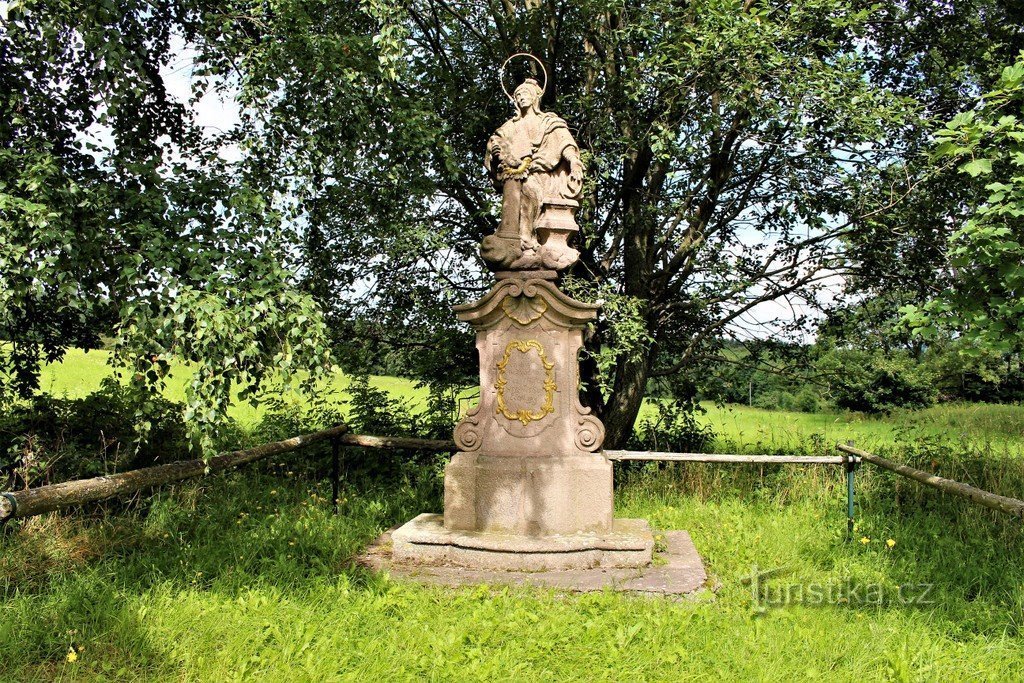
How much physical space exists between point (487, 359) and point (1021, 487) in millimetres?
5086

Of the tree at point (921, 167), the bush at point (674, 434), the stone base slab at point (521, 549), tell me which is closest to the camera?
the stone base slab at point (521, 549)

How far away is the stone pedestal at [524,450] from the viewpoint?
5.88 meters

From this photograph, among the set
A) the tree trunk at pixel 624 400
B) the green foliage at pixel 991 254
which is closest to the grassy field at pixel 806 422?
the tree trunk at pixel 624 400

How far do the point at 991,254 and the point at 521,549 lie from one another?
3.58 meters

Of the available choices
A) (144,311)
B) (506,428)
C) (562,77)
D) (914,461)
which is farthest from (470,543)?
(562,77)

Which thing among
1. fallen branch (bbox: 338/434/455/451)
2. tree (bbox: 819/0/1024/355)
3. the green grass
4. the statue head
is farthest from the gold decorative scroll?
tree (bbox: 819/0/1024/355)

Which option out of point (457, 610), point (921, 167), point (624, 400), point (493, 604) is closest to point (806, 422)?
point (624, 400)

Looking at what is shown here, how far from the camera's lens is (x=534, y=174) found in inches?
250

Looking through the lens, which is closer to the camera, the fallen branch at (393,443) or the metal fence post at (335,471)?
the metal fence post at (335,471)

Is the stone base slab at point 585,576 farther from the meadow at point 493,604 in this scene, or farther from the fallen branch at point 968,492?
the fallen branch at point 968,492

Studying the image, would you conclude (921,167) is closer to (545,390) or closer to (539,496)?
(545,390)

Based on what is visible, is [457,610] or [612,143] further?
[612,143]

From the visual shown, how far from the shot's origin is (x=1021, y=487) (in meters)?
6.96

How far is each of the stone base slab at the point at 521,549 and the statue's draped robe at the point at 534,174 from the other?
2.43m
